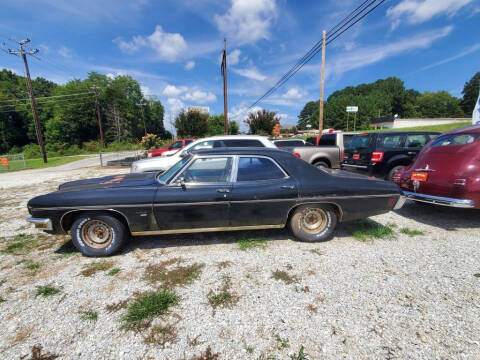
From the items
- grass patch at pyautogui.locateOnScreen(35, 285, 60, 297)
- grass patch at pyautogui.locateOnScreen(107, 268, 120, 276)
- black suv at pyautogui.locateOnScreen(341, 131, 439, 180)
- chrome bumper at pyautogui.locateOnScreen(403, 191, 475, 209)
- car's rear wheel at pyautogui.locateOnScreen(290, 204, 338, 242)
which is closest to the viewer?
grass patch at pyautogui.locateOnScreen(35, 285, 60, 297)

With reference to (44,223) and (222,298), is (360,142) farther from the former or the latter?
(44,223)

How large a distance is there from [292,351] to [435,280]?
1.99 m

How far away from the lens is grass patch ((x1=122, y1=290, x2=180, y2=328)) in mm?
1859

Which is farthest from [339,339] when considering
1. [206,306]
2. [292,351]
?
[206,306]

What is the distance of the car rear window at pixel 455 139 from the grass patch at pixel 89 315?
6.28 m

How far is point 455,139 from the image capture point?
4020 millimetres

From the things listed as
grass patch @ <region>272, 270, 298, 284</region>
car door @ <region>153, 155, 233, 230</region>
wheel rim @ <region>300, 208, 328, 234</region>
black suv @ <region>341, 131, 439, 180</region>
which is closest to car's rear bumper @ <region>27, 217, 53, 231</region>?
car door @ <region>153, 155, 233, 230</region>

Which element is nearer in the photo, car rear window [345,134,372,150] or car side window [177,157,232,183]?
car side window [177,157,232,183]

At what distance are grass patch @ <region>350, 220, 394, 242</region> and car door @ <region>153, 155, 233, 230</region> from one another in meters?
2.24

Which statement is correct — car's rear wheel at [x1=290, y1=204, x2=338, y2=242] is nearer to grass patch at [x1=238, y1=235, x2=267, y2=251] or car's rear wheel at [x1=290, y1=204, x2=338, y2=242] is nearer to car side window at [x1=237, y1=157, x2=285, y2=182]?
grass patch at [x1=238, y1=235, x2=267, y2=251]

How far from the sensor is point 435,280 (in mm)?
A: 2287

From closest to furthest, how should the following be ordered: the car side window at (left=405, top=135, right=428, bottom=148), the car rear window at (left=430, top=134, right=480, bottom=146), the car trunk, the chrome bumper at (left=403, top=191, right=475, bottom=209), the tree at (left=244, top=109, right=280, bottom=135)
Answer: the chrome bumper at (left=403, top=191, right=475, bottom=209) → the car trunk → the car rear window at (left=430, top=134, right=480, bottom=146) → the car side window at (left=405, top=135, right=428, bottom=148) → the tree at (left=244, top=109, right=280, bottom=135)

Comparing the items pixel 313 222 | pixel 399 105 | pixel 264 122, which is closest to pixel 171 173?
pixel 313 222

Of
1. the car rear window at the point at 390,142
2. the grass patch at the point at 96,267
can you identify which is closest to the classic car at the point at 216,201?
the grass patch at the point at 96,267
